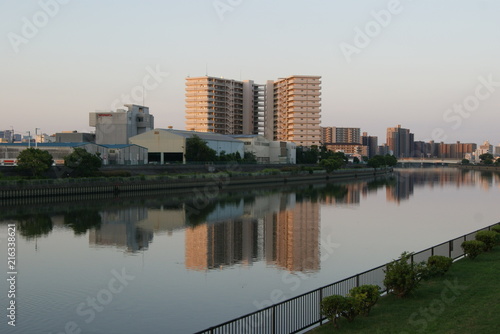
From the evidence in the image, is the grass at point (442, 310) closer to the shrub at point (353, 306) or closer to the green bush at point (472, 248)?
the shrub at point (353, 306)

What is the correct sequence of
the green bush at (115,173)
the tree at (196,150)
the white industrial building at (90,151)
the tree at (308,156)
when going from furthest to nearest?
the tree at (308,156)
the tree at (196,150)
the white industrial building at (90,151)
the green bush at (115,173)

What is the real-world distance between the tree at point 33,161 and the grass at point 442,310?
5593cm

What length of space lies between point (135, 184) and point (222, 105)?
106 metres

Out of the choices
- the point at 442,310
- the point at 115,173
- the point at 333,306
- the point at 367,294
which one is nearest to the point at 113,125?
the point at 115,173

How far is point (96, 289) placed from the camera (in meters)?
22.0

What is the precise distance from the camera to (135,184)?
2815 inches

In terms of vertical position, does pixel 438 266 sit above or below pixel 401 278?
below

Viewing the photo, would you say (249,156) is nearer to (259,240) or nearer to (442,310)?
(259,240)

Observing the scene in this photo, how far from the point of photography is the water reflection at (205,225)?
2959 centimetres

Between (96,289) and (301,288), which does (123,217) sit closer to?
(96,289)

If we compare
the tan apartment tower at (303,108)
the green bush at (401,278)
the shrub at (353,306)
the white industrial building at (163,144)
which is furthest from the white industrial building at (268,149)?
the shrub at (353,306)

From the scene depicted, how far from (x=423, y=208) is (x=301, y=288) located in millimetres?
41507

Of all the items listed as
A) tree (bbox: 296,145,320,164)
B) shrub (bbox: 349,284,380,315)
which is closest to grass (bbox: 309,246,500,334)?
shrub (bbox: 349,284,380,315)

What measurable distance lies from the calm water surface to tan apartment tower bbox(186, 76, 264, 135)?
368ft
